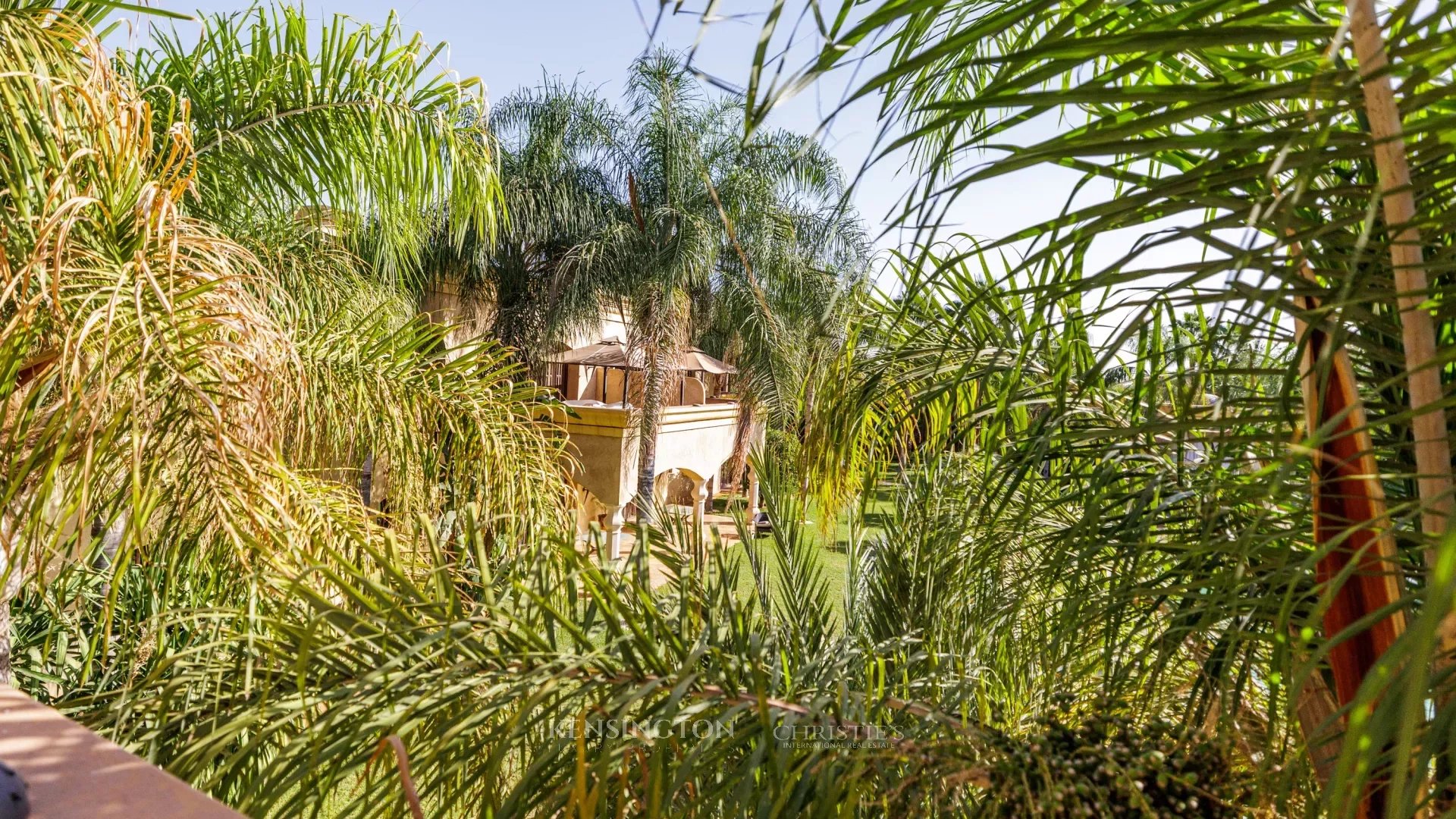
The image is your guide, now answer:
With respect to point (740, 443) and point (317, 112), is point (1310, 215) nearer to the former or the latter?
point (317, 112)

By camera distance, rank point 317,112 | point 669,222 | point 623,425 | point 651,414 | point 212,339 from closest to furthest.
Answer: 1. point 212,339
2. point 317,112
3. point 669,222
4. point 651,414
5. point 623,425

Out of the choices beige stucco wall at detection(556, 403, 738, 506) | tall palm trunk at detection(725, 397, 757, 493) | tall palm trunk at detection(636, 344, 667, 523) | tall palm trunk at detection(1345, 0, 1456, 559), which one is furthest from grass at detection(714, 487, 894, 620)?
tall palm trunk at detection(1345, 0, 1456, 559)

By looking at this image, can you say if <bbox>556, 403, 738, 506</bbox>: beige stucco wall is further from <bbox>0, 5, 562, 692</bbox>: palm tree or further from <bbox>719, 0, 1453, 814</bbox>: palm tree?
<bbox>719, 0, 1453, 814</bbox>: palm tree

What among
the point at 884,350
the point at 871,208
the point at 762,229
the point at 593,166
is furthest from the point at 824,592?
the point at 593,166

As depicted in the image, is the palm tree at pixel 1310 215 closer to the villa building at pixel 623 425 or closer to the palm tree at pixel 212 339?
the palm tree at pixel 212 339

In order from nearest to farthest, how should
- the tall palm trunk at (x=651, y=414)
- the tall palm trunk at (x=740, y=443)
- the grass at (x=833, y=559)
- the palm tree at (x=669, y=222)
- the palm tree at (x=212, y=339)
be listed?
the palm tree at (x=212, y=339)
the grass at (x=833, y=559)
the palm tree at (x=669, y=222)
the tall palm trunk at (x=651, y=414)
the tall palm trunk at (x=740, y=443)

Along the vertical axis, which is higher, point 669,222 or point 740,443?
point 669,222

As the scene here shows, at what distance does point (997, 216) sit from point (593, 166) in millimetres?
14987

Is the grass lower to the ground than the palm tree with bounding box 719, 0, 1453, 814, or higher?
lower

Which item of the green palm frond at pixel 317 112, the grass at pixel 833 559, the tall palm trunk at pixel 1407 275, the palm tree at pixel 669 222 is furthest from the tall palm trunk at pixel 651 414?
the tall palm trunk at pixel 1407 275

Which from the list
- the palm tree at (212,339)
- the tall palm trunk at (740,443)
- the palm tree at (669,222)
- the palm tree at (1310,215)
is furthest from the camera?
the tall palm trunk at (740,443)

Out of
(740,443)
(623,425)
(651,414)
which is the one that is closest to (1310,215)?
(651,414)

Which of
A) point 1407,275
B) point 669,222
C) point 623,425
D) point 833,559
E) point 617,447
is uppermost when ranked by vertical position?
point 669,222

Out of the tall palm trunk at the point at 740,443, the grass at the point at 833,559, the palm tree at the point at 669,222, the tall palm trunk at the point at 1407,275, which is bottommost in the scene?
the grass at the point at 833,559
